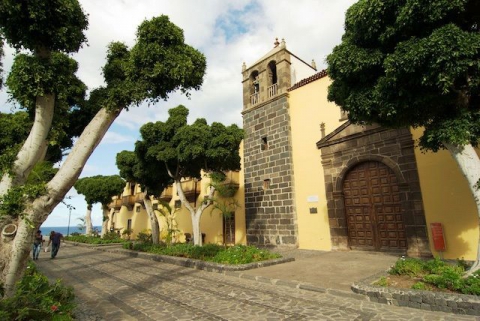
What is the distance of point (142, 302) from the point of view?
5.84 metres

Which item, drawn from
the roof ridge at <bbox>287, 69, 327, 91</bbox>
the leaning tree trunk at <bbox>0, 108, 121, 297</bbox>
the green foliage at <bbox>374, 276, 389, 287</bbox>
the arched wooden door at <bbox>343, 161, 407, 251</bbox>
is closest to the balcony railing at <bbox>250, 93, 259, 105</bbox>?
the roof ridge at <bbox>287, 69, 327, 91</bbox>

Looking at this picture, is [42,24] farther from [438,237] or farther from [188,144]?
[438,237]

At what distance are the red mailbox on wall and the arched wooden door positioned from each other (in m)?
1.08

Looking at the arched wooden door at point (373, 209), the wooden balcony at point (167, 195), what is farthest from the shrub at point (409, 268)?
the wooden balcony at point (167, 195)

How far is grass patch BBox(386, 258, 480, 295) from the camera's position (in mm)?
4840

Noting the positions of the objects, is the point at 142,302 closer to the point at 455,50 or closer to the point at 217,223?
the point at 455,50

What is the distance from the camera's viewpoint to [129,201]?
2642 cm

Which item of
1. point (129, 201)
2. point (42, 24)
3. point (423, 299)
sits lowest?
point (423, 299)

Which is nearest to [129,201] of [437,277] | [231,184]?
[231,184]

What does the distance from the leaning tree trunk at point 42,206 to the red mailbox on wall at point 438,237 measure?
9746 millimetres

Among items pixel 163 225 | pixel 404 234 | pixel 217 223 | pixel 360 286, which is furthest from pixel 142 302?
pixel 163 225

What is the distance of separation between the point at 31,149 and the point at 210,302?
4.42 m

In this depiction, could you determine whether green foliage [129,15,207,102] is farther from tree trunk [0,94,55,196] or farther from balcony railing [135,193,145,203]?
balcony railing [135,193,145,203]

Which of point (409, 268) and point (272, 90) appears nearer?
point (409, 268)
